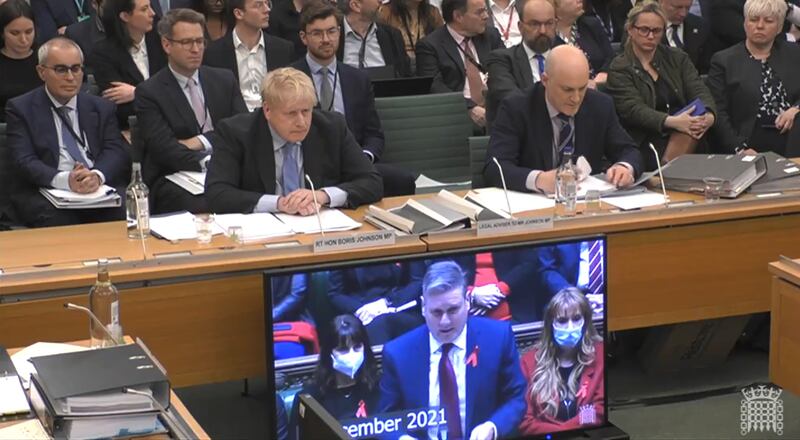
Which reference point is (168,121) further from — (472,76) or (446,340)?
(446,340)

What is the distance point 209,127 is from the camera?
248 inches

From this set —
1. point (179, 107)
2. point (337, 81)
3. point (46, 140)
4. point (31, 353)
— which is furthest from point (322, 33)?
point (31, 353)

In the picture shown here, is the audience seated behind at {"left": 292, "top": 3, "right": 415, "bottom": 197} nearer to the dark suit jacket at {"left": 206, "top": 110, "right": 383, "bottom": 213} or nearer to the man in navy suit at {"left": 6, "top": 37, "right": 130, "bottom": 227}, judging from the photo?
the man in navy suit at {"left": 6, "top": 37, "right": 130, "bottom": 227}

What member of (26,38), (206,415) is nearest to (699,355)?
(206,415)

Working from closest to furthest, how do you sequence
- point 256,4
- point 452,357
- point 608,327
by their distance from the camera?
point 452,357 < point 608,327 < point 256,4

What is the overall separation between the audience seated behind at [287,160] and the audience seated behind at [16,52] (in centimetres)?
199

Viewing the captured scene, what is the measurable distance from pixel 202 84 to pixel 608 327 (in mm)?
2561

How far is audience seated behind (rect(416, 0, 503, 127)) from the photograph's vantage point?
24.7 feet

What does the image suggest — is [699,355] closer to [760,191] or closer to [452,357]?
[760,191]

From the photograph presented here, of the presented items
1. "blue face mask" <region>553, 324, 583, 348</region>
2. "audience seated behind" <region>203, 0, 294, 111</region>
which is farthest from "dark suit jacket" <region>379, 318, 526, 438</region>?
"audience seated behind" <region>203, 0, 294, 111</region>

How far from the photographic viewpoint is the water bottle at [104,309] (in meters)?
3.52

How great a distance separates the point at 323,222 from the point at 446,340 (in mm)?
801

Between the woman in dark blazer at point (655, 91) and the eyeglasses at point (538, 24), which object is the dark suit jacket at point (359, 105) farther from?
the woman in dark blazer at point (655, 91)

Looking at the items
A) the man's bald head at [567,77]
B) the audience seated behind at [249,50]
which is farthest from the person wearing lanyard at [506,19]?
the man's bald head at [567,77]
